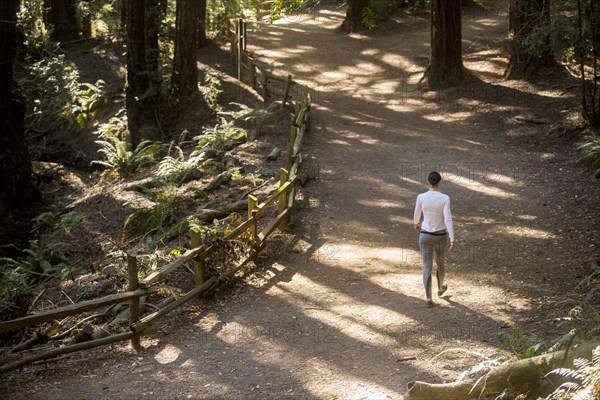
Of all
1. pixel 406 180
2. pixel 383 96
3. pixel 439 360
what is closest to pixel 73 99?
pixel 383 96

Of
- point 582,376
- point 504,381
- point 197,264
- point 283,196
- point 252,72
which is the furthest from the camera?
point 252,72

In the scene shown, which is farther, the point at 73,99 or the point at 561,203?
the point at 73,99

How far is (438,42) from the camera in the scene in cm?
2308

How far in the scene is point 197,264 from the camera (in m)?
11.5

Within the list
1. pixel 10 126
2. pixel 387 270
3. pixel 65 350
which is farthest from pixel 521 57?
pixel 65 350

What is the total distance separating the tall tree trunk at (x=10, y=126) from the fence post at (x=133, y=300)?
1041 cm

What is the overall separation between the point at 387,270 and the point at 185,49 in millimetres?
13730

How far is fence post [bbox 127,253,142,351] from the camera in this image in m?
10.1

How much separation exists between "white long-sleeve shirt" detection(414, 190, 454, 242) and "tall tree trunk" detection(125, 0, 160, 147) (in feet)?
46.3

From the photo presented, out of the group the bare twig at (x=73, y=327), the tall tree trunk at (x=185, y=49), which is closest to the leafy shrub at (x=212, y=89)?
the tall tree trunk at (x=185, y=49)

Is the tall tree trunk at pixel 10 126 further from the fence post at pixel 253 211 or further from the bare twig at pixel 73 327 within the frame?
the fence post at pixel 253 211

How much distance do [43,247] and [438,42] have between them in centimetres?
1381

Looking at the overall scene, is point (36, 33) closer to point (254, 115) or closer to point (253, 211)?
point (254, 115)

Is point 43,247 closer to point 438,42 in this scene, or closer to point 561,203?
point 561,203
